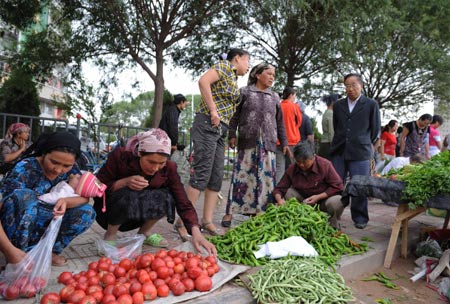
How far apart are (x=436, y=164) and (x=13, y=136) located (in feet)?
18.1

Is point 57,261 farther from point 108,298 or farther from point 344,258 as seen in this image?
point 344,258

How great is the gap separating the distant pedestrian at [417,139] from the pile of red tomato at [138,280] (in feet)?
Result: 20.6

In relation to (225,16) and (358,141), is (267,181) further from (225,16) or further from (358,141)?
(225,16)

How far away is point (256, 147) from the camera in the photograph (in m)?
4.32

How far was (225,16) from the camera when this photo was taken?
10.1 m

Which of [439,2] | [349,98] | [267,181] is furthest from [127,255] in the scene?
[439,2]

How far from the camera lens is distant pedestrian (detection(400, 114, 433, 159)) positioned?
24.6 feet

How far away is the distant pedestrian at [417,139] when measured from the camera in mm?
7488

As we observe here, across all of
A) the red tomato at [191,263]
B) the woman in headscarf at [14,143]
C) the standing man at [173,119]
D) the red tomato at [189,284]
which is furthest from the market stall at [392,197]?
the woman in headscarf at [14,143]

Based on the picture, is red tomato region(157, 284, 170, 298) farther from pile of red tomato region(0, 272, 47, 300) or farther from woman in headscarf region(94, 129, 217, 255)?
pile of red tomato region(0, 272, 47, 300)

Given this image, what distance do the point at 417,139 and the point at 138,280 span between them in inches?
272

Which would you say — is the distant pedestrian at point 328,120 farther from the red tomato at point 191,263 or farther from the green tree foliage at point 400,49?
the red tomato at point 191,263

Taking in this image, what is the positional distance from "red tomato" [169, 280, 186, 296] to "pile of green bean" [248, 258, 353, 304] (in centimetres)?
47

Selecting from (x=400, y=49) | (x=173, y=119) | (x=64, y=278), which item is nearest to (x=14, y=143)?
(x=173, y=119)
